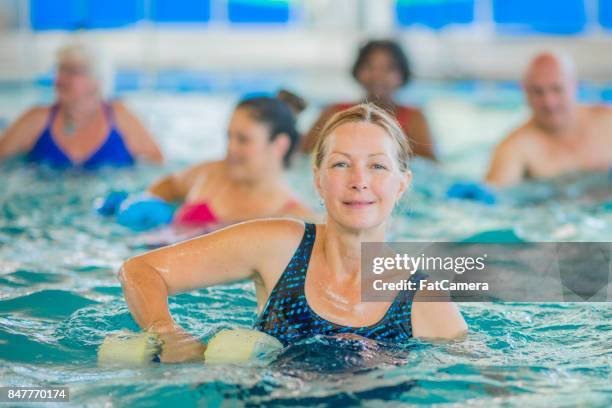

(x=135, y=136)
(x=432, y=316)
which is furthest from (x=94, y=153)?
(x=432, y=316)

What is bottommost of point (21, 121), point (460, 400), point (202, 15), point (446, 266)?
point (460, 400)

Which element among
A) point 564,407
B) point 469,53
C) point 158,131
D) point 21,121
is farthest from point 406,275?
point 469,53

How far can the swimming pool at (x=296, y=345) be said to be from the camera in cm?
282

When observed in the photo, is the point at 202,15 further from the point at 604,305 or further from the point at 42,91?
the point at 604,305

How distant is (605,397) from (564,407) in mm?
161

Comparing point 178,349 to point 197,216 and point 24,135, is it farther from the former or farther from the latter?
point 24,135

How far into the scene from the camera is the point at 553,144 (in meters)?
6.46

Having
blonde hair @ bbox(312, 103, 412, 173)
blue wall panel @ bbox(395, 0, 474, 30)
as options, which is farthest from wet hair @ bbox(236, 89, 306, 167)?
blue wall panel @ bbox(395, 0, 474, 30)

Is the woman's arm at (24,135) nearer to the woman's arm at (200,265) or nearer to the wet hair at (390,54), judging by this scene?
the wet hair at (390,54)

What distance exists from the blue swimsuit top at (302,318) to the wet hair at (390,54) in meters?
3.80

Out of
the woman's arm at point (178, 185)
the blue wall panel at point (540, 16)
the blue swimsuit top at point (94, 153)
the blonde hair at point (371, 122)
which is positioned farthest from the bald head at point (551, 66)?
the blue wall panel at point (540, 16)

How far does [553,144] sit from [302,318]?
3865 mm

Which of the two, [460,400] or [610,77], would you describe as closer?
[460,400]

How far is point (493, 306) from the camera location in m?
3.90
